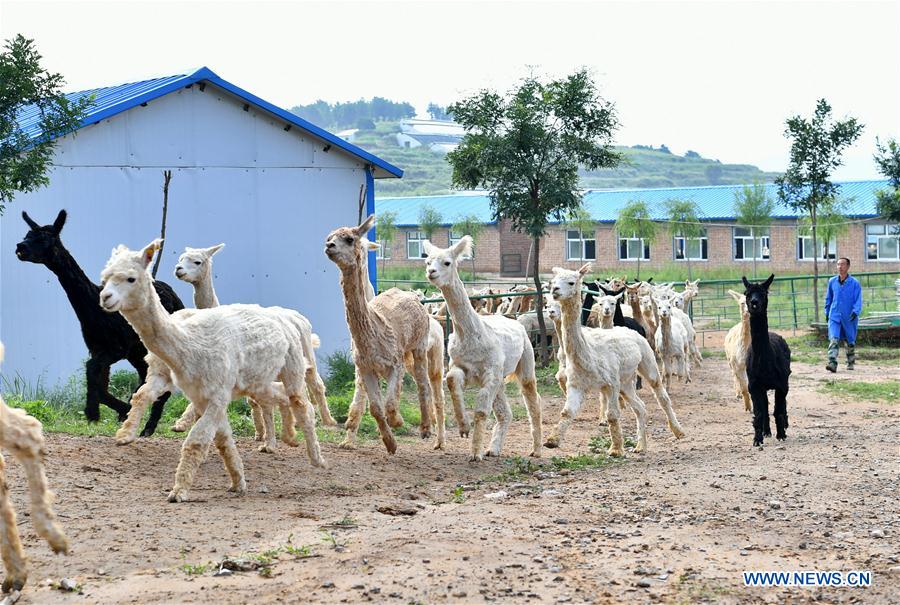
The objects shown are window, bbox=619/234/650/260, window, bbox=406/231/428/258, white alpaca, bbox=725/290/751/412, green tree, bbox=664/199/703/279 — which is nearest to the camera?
white alpaca, bbox=725/290/751/412

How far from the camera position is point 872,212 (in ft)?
152

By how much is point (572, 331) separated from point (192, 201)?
24.0 ft

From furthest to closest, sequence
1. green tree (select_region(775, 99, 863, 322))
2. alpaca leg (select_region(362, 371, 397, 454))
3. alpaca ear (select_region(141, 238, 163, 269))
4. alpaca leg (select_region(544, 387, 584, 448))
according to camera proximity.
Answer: green tree (select_region(775, 99, 863, 322))
alpaca leg (select_region(544, 387, 584, 448))
alpaca leg (select_region(362, 371, 397, 454))
alpaca ear (select_region(141, 238, 163, 269))

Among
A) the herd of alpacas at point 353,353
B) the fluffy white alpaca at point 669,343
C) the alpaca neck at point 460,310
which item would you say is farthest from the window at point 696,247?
the alpaca neck at point 460,310

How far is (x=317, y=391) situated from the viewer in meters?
11.6

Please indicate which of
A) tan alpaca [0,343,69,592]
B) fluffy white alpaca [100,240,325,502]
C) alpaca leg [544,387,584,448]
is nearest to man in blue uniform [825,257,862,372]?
alpaca leg [544,387,584,448]

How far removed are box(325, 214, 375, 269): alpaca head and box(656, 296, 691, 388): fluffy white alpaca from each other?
8.67 m

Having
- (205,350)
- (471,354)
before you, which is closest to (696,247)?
(471,354)

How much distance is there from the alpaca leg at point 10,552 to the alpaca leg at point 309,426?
3.60m

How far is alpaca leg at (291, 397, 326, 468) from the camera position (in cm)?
949

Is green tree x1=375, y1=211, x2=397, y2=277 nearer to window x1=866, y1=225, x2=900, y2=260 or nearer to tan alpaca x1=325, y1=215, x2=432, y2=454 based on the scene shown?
window x1=866, y1=225, x2=900, y2=260

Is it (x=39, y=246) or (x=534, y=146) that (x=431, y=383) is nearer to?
(x=39, y=246)

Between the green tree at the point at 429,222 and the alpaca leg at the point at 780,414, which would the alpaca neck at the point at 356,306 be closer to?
the alpaca leg at the point at 780,414

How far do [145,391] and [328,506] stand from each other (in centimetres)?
230
